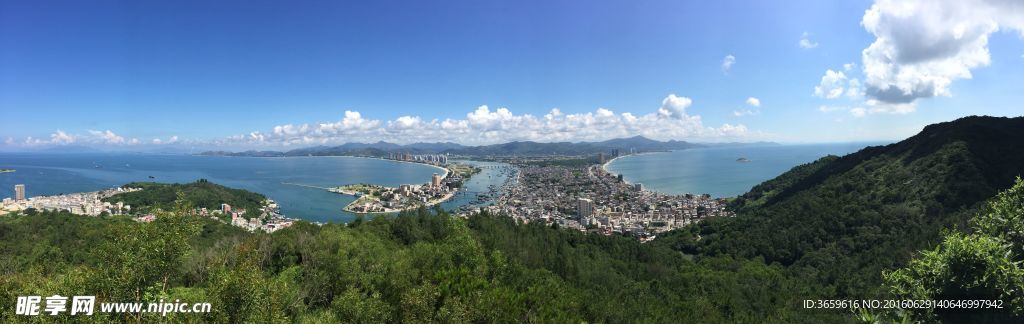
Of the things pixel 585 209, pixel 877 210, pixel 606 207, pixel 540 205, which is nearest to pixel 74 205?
pixel 540 205

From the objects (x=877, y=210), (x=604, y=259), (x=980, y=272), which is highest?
(x=980, y=272)

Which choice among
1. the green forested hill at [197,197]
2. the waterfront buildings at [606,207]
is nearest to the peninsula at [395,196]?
the waterfront buildings at [606,207]

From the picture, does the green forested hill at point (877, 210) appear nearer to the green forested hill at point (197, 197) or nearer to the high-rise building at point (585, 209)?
the high-rise building at point (585, 209)

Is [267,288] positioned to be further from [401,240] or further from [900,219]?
[900,219]

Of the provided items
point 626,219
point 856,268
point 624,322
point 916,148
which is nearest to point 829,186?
point 916,148

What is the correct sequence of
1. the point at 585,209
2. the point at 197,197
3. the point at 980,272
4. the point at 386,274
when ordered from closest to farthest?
the point at 980,272 → the point at 386,274 → the point at 197,197 → the point at 585,209

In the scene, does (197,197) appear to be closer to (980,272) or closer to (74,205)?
(74,205)

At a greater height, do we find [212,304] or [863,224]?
[212,304]

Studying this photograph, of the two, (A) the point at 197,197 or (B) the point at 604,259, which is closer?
(B) the point at 604,259
